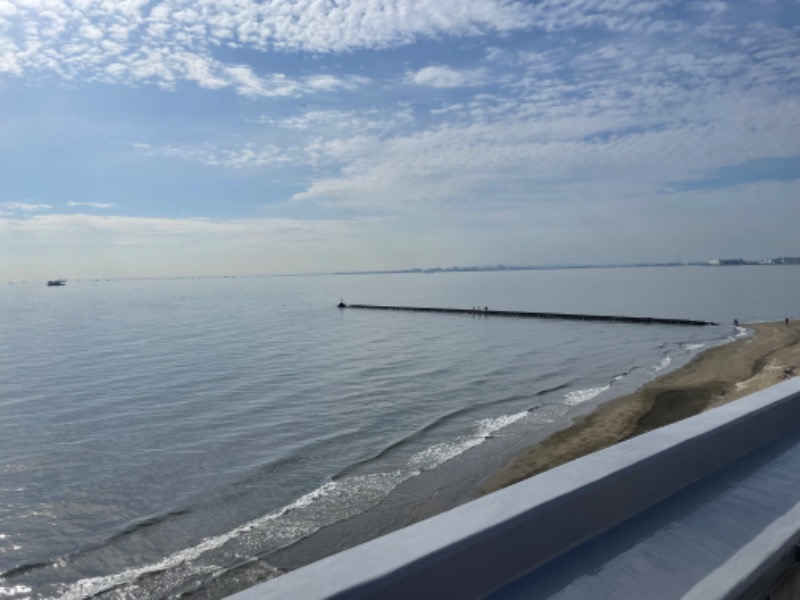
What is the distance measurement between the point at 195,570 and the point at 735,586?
35.0 feet

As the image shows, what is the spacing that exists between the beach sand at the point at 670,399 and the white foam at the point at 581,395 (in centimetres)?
132

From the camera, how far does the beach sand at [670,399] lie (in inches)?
683

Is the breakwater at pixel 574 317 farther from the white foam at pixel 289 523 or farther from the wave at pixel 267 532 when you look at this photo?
the white foam at pixel 289 523

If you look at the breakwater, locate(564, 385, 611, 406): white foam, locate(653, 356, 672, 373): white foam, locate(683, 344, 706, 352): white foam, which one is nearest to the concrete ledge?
locate(564, 385, 611, 406): white foam

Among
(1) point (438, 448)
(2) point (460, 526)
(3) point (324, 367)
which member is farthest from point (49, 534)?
(3) point (324, 367)

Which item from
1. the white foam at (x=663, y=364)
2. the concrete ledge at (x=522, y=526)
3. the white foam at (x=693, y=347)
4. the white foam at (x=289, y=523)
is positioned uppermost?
the concrete ledge at (x=522, y=526)

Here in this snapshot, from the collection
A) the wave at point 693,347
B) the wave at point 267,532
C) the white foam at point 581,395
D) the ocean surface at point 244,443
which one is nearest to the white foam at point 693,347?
the wave at point 693,347

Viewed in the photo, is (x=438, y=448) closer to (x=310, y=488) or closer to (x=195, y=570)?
(x=310, y=488)

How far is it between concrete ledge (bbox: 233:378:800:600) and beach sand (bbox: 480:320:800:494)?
11.7 meters

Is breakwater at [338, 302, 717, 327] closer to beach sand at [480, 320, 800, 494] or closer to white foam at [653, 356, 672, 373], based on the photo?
beach sand at [480, 320, 800, 494]

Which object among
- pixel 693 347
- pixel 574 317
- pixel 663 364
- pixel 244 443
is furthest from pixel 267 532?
pixel 574 317

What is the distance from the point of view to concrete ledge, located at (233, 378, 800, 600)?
1.92 meters

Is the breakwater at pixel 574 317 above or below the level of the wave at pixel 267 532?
below

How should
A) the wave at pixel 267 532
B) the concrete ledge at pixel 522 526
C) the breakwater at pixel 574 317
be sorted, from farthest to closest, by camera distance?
the breakwater at pixel 574 317
the wave at pixel 267 532
the concrete ledge at pixel 522 526
